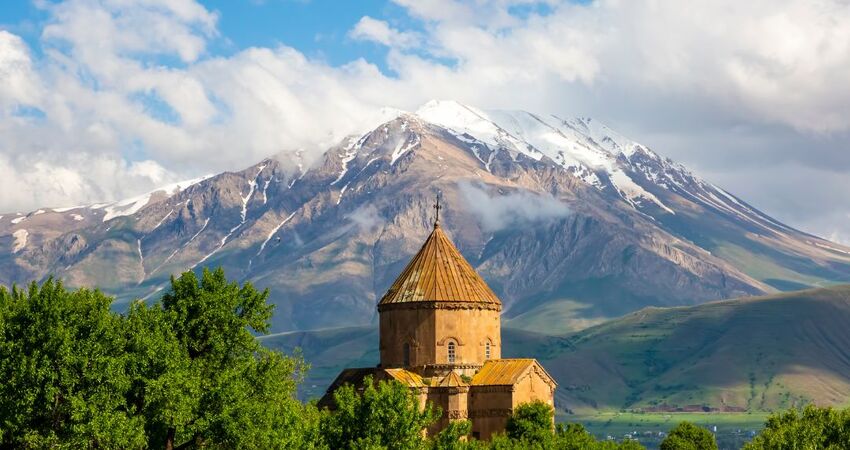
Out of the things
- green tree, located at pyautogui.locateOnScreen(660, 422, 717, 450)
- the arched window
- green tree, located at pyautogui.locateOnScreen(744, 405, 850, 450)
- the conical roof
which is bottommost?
green tree, located at pyautogui.locateOnScreen(744, 405, 850, 450)

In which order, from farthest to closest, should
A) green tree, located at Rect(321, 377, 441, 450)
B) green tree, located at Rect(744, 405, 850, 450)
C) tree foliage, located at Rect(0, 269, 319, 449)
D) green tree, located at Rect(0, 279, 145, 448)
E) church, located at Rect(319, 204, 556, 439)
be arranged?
church, located at Rect(319, 204, 556, 439)
green tree, located at Rect(744, 405, 850, 450)
green tree, located at Rect(321, 377, 441, 450)
tree foliage, located at Rect(0, 269, 319, 449)
green tree, located at Rect(0, 279, 145, 448)

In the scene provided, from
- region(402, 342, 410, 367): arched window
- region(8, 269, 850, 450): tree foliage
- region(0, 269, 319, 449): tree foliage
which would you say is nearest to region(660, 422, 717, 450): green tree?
region(402, 342, 410, 367): arched window

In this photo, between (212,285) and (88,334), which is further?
(212,285)

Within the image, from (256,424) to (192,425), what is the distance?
3.88m

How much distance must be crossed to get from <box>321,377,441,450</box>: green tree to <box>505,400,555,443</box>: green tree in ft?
80.1

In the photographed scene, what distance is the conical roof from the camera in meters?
121

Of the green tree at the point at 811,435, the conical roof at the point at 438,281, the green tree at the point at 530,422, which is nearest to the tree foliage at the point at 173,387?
the green tree at the point at 811,435

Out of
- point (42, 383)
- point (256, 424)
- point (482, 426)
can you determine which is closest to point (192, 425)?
point (256, 424)

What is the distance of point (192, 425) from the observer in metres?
83.6

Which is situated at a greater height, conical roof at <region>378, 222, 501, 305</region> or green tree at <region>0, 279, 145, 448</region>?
conical roof at <region>378, 222, 501, 305</region>

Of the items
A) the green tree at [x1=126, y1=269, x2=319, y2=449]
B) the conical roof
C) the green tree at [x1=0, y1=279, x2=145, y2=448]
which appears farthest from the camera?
the conical roof

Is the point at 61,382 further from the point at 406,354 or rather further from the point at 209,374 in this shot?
the point at 406,354

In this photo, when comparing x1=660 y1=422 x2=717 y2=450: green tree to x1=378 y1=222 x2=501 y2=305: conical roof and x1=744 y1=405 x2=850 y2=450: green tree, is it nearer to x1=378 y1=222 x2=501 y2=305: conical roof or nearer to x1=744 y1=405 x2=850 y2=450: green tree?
x1=378 y1=222 x2=501 y2=305: conical roof

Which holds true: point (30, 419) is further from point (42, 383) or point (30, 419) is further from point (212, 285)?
point (212, 285)
